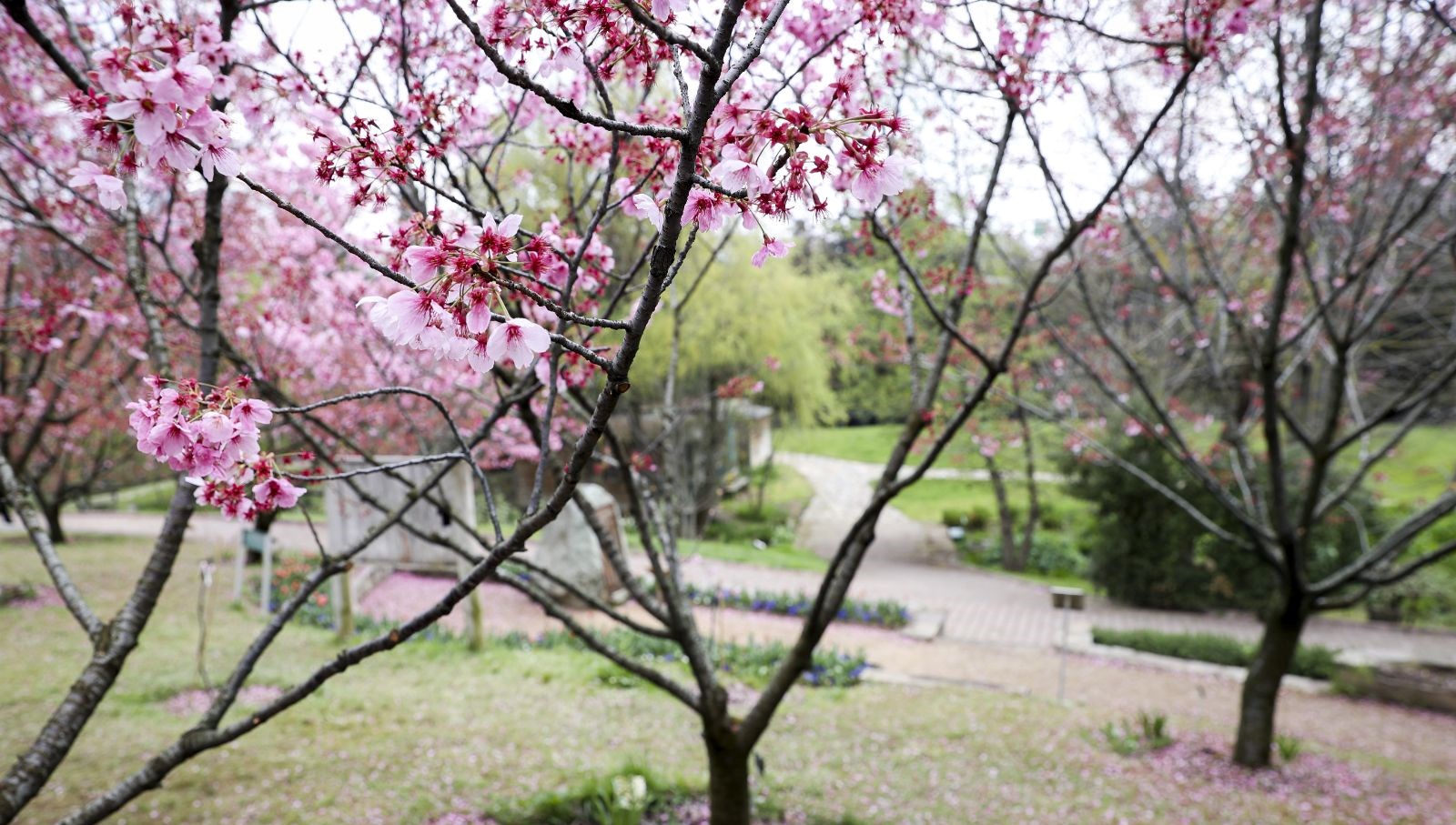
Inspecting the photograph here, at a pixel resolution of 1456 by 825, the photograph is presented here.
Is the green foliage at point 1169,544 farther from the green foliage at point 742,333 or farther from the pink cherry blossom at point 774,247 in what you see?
the pink cherry blossom at point 774,247

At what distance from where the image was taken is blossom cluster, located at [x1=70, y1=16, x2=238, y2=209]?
929 millimetres

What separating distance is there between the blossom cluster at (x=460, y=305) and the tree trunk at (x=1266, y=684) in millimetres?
5133

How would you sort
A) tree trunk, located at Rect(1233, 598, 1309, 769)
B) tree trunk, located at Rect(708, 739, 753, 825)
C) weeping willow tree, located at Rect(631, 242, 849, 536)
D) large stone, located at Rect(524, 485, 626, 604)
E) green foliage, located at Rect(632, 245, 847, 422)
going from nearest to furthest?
tree trunk, located at Rect(708, 739, 753, 825) → tree trunk, located at Rect(1233, 598, 1309, 769) → large stone, located at Rect(524, 485, 626, 604) → green foliage, located at Rect(632, 245, 847, 422) → weeping willow tree, located at Rect(631, 242, 849, 536)

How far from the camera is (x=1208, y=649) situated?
25.9ft

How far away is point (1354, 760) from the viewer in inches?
Answer: 200

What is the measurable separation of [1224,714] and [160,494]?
21.4m

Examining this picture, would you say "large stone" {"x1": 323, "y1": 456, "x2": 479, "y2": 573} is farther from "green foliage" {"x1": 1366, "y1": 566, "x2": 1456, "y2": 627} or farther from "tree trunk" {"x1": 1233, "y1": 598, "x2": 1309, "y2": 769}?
"green foliage" {"x1": 1366, "y1": 566, "x2": 1456, "y2": 627}

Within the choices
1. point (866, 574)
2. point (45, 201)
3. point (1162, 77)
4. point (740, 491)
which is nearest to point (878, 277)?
point (1162, 77)

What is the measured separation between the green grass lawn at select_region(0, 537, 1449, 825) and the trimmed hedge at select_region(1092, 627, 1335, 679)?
2669 mm

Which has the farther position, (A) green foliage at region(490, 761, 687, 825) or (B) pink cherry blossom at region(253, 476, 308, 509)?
(A) green foliage at region(490, 761, 687, 825)

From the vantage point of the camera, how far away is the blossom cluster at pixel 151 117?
0.93 metres

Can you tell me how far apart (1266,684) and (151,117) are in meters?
5.81

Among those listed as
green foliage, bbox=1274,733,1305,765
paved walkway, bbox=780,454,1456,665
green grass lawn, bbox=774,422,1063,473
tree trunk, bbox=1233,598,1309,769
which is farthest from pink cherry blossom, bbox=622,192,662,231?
paved walkway, bbox=780,454,1456,665

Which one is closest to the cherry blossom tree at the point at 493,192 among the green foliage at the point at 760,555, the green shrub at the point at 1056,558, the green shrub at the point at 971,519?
the green foliage at the point at 760,555
